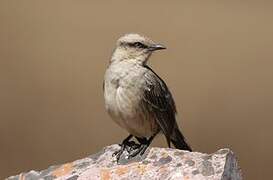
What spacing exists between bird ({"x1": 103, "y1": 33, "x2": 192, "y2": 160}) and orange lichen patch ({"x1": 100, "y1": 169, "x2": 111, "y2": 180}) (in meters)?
0.91

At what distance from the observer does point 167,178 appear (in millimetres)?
7812

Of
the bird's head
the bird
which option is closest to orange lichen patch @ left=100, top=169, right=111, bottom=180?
the bird

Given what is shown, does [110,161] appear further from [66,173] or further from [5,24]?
[5,24]

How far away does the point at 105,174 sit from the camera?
8.13 meters

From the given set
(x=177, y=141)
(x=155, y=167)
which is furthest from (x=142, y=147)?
(x=177, y=141)

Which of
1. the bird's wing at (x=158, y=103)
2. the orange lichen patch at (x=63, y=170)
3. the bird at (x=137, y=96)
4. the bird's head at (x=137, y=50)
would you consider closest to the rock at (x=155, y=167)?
the orange lichen patch at (x=63, y=170)

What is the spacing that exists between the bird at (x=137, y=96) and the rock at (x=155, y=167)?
768mm

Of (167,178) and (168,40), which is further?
(168,40)

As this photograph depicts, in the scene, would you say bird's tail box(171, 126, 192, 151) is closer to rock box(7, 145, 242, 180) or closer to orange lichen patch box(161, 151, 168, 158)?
rock box(7, 145, 242, 180)

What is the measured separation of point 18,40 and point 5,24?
1.15 feet

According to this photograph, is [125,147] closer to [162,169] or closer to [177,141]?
[162,169]

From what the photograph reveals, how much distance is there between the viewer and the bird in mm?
9328

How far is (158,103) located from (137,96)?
253 millimetres

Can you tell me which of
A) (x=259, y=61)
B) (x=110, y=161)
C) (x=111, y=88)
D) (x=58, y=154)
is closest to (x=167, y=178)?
(x=110, y=161)
